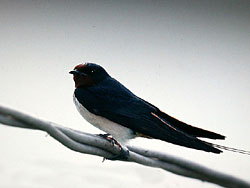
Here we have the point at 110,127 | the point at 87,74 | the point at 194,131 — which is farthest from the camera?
the point at 87,74

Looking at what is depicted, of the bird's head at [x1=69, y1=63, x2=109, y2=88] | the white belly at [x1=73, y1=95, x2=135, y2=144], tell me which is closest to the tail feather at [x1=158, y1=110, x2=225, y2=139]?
the white belly at [x1=73, y1=95, x2=135, y2=144]

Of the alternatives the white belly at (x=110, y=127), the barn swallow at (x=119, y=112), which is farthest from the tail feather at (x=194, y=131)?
the white belly at (x=110, y=127)

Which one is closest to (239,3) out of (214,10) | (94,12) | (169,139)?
(214,10)

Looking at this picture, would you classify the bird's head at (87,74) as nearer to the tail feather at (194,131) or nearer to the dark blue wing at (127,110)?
the dark blue wing at (127,110)

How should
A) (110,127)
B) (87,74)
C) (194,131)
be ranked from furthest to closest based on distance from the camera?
(87,74) → (110,127) → (194,131)

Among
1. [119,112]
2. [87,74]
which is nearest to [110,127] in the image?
[119,112]

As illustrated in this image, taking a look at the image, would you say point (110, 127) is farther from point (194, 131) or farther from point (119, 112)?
point (194, 131)

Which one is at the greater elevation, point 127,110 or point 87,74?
point 87,74
